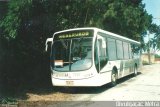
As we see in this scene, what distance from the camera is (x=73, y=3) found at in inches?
685

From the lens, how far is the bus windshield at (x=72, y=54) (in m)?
13.7

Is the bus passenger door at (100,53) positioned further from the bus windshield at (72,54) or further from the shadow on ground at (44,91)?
the shadow on ground at (44,91)

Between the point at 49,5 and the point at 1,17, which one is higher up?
the point at 49,5

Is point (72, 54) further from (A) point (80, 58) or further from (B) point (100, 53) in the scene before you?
(B) point (100, 53)

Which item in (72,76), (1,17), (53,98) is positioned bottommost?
(53,98)

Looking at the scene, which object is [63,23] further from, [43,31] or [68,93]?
[68,93]

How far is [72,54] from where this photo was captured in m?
14.0

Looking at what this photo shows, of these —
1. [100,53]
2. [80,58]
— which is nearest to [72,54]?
[80,58]

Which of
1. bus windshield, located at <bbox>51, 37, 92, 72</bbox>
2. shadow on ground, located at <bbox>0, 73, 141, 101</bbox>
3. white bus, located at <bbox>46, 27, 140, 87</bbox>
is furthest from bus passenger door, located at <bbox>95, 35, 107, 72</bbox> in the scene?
shadow on ground, located at <bbox>0, 73, 141, 101</bbox>

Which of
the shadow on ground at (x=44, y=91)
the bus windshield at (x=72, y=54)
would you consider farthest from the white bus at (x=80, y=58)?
the shadow on ground at (x=44, y=91)

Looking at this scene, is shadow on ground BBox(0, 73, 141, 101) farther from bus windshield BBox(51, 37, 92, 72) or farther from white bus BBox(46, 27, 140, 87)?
bus windshield BBox(51, 37, 92, 72)

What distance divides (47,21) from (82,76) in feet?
13.3

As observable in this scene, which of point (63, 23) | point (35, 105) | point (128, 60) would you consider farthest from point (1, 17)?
point (128, 60)

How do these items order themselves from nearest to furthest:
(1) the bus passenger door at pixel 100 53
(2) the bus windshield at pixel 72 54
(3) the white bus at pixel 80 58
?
(3) the white bus at pixel 80 58
(2) the bus windshield at pixel 72 54
(1) the bus passenger door at pixel 100 53
